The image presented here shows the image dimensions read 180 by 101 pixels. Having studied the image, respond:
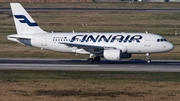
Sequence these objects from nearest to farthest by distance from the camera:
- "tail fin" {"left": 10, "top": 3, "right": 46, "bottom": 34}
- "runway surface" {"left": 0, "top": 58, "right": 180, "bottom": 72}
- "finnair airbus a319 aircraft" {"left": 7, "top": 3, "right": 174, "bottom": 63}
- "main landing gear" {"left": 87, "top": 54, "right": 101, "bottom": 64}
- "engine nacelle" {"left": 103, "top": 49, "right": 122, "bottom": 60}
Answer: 1. "runway surface" {"left": 0, "top": 58, "right": 180, "bottom": 72}
2. "engine nacelle" {"left": 103, "top": 49, "right": 122, "bottom": 60}
3. "finnair airbus a319 aircraft" {"left": 7, "top": 3, "right": 174, "bottom": 63}
4. "main landing gear" {"left": 87, "top": 54, "right": 101, "bottom": 64}
5. "tail fin" {"left": 10, "top": 3, "right": 46, "bottom": 34}

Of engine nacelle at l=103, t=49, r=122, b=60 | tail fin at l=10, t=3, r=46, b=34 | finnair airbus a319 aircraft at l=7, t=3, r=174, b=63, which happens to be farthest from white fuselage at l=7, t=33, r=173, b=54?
engine nacelle at l=103, t=49, r=122, b=60

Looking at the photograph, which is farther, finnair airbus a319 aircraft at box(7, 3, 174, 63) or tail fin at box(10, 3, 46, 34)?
tail fin at box(10, 3, 46, 34)

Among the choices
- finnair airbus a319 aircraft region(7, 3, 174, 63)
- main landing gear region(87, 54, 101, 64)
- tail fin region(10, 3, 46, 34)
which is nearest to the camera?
finnair airbus a319 aircraft region(7, 3, 174, 63)

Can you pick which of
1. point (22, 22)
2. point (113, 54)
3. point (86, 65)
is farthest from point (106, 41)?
point (22, 22)

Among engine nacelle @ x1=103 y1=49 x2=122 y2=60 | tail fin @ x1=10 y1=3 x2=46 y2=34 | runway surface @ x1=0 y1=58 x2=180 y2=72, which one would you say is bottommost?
runway surface @ x1=0 y1=58 x2=180 y2=72

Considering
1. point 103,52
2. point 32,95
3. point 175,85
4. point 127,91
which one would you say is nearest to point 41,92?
point 32,95

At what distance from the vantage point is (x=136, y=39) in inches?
2040

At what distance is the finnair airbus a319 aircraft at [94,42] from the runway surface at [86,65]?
1.10 m

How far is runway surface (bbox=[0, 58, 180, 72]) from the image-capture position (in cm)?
4756

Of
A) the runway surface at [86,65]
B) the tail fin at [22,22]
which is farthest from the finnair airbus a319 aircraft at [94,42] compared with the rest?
the runway surface at [86,65]

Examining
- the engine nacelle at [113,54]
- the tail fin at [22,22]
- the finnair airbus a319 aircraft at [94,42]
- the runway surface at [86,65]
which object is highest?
the tail fin at [22,22]

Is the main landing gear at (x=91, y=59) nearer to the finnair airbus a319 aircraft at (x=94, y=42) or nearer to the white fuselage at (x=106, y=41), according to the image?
the finnair airbus a319 aircraft at (x=94, y=42)

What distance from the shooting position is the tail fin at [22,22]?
2116 inches

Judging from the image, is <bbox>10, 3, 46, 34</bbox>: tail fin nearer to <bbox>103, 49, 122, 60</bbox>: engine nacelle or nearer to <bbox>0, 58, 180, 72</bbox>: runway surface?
<bbox>0, 58, 180, 72</bbox>: runway surface
